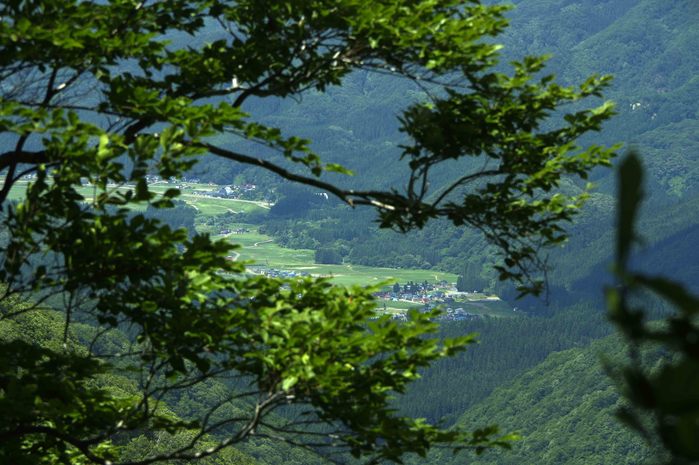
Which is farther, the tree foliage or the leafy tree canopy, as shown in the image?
the leafy tree canopy

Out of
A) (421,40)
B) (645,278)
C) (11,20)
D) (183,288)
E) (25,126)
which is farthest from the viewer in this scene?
(421,40)

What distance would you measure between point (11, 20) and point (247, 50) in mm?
2396

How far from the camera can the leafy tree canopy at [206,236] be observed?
8188 mm

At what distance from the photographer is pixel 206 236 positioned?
8.55 meters

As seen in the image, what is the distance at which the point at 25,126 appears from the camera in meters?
7.62

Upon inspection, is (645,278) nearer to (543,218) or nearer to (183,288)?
(183,288)

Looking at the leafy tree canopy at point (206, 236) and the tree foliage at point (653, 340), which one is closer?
the tree foliage at point (653, 340)

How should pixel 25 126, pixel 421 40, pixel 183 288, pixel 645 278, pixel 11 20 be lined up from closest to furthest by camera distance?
pixel 645 278
pixel 25 126
pixel 183 288
pixel 11 20
pixel 421 40

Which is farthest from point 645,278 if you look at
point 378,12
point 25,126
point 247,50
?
point 247,50

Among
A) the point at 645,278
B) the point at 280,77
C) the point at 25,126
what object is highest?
the point at 280,77

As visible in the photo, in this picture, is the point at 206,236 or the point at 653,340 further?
the point at 206,236

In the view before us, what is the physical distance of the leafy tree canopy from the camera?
8188mm

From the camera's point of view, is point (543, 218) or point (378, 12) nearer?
point (378, 12)

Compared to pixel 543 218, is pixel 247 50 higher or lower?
higher
